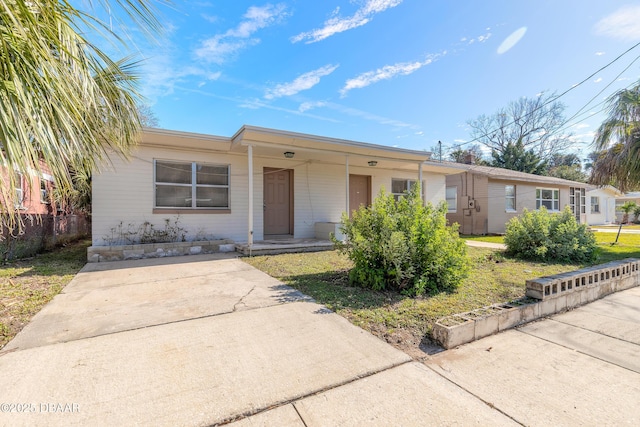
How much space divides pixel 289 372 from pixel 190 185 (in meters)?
6.88

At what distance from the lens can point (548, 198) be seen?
16.3 meters

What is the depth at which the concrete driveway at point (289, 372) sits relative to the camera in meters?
1.67

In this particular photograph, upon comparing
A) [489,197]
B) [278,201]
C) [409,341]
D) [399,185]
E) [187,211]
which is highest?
[399,185]

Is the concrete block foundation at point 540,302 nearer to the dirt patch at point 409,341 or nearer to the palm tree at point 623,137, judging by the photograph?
the dirt patch at point 409,341

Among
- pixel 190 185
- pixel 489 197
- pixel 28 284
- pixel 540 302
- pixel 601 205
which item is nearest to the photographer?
pixel 540 302

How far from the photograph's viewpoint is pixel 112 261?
6.44 m

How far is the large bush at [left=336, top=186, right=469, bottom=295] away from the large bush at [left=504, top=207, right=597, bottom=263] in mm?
3681

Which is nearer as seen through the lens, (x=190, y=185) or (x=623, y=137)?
(x=190, y=185)

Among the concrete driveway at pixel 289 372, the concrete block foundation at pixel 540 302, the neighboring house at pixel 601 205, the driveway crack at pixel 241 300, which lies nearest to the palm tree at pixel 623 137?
the concrete block foundation at pixel 540 302

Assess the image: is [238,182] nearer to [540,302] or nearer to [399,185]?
[399,185]

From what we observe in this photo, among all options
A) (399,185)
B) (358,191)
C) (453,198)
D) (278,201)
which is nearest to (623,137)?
(399,185)

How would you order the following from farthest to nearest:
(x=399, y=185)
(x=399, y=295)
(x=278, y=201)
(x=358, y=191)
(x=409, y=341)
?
(x=399, y=185), (x=358, y=191), (x=278, y=201), (x=399, y=295), (x=409, y=341)

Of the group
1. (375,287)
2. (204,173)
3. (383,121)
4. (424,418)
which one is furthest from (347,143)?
(383,121)

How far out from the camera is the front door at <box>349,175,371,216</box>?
414 inches
